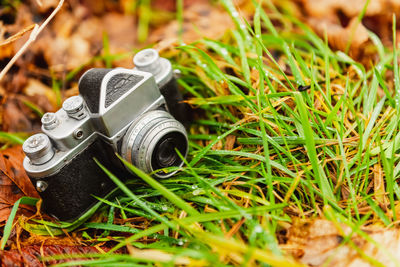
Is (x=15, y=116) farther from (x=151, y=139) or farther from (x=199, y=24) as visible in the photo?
(x=199, y=24)

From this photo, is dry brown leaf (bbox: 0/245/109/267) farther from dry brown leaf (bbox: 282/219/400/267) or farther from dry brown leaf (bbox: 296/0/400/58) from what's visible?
dry brown leaf (bbox: 296/0/400/58)

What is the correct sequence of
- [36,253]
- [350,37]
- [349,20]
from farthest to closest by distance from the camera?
[349,20]
[350,37]
[36,253]

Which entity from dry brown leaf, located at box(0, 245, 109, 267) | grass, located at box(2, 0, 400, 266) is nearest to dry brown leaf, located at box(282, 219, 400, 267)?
grass, located at box(2, 0, 400, 266)

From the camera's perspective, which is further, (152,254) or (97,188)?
(97,188)

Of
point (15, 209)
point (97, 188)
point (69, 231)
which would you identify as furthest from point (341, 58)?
point (15, 209)

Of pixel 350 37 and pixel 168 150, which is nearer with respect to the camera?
pixel 168 150

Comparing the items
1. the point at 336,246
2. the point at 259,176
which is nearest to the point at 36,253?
the point at 259,176

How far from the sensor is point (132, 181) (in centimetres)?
124

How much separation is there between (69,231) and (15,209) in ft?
0.60

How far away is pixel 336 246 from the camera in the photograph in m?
0.90

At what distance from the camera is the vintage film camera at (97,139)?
107 centimetres

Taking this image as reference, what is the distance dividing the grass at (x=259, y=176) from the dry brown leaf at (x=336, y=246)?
3 centimetres

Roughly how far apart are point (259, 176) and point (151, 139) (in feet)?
1.22

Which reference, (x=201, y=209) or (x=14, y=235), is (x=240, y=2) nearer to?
(x=201, y=209)
